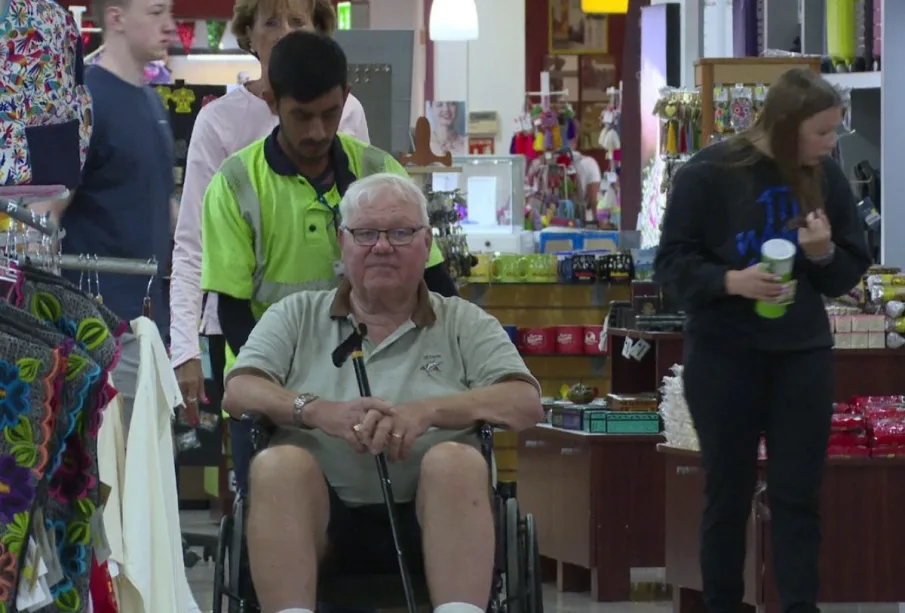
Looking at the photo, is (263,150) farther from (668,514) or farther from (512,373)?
(668,514)

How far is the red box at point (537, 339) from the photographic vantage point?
750 cm

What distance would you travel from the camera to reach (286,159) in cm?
394

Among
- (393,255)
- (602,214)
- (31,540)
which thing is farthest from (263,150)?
(602,214)

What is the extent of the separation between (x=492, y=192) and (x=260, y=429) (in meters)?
7.48

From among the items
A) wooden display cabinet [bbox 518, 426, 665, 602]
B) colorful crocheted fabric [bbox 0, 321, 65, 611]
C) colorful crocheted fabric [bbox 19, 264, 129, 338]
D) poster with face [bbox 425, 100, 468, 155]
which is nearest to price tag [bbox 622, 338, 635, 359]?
wooden display cabinet [bbox 518, 426, 665, 602]

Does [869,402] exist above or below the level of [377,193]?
below

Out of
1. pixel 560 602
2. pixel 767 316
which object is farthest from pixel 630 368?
pixel 767 316

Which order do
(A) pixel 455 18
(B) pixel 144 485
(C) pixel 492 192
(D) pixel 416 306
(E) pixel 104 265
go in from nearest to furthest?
(E) pixel 104 265 → (B) pixel 144 485 → (D) pixel 416 306 → (C) pixel 492 192 → (A) pixel 455 18

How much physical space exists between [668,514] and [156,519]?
259cm

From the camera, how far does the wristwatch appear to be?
3.64 m

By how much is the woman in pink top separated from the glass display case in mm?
6621

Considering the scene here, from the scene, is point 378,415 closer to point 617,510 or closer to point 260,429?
point 260,429

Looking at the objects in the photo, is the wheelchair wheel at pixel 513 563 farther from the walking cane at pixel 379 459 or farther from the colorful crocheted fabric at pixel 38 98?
the colorful crocheted fabric at pixel 38 98

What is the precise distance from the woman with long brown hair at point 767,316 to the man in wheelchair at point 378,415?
866 mm
